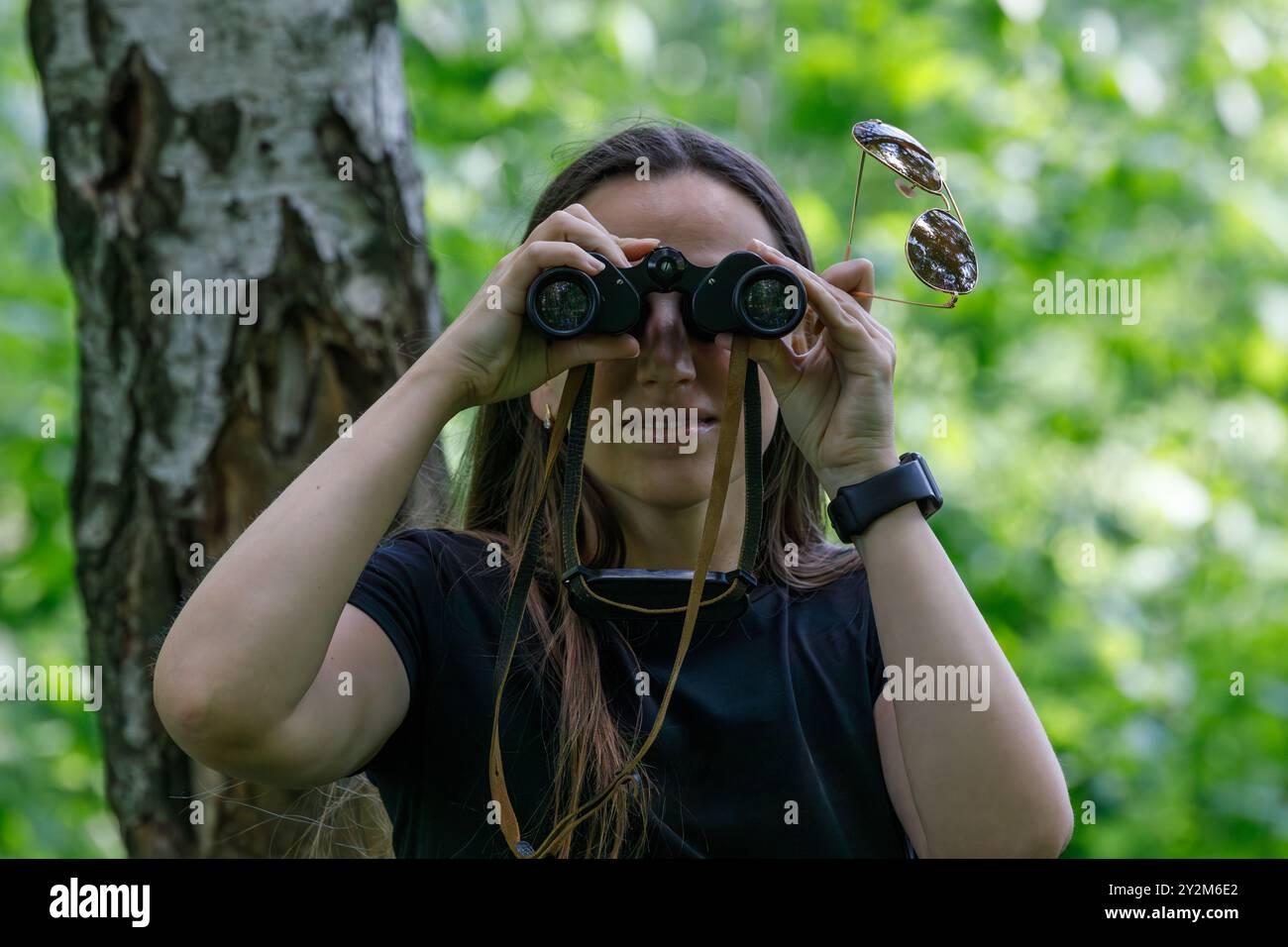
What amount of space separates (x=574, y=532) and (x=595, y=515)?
33 cm

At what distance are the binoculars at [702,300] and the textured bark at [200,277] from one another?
937 mm

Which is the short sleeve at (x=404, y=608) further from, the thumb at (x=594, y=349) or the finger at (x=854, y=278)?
the finger at (x=854, y=278)

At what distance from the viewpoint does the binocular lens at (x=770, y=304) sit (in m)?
1.69

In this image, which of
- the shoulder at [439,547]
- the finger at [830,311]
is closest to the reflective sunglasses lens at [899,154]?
the finger at [830,311]

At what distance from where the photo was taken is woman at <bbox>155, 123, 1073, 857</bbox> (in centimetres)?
155

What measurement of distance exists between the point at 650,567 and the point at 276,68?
4.35 feet

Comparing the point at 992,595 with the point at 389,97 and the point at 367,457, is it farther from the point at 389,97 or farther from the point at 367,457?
the point at 367,457

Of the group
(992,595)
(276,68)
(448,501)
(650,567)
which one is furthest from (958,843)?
(992,595)

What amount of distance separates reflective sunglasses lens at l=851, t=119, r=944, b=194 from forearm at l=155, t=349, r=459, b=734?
0.93 meters

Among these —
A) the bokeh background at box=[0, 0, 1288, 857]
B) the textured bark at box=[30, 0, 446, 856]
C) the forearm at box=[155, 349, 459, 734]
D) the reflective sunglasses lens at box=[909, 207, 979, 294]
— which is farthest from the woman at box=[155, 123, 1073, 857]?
the bokeh background at box=[0, 0, 1288, 857]

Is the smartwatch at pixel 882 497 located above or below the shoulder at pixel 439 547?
above

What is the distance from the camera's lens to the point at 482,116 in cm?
442

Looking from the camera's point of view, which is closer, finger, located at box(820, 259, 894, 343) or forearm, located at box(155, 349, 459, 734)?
forearm, located at box(155, 349, 459, 734)

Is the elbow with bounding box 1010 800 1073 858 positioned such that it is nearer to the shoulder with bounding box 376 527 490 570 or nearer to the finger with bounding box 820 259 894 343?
the finger with bounding box 820 259 894 343
